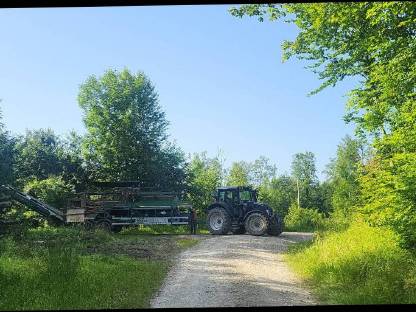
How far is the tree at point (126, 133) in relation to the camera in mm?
21266

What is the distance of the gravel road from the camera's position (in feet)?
24.4

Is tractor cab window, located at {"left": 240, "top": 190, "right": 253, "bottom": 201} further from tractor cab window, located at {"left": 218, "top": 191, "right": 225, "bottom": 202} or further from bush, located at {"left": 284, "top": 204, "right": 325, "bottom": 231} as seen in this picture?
bush, located at {"left": 284, "top": 204, "right": 325, "bottom": 231}

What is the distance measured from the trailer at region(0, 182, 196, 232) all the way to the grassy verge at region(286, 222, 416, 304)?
9832 mm

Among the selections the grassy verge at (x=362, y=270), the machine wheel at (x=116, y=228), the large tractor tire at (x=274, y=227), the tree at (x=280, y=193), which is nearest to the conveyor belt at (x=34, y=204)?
the machine wheel at (x=116, y=228)

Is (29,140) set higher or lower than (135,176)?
higher

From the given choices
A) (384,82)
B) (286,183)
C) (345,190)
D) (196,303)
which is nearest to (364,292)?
(196,303)

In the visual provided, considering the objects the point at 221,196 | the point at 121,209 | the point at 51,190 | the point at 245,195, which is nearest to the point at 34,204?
the point at 51,190

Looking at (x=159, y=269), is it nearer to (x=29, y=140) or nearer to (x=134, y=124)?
(x=134, y=124)

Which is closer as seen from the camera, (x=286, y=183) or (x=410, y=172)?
(x=410, y=172)

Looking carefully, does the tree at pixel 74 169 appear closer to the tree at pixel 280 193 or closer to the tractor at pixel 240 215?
the tractor at pixel 240 215

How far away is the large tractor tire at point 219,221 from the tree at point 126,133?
3.98 meters

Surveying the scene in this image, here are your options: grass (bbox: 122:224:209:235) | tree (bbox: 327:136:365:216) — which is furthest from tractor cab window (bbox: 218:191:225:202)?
tree (bbox: 327:136:365:216)

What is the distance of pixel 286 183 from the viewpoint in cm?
6475

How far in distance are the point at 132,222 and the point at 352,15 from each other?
1361cm
